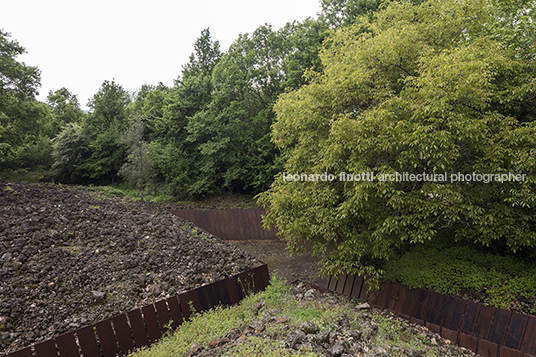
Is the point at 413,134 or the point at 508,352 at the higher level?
the point at 413,134

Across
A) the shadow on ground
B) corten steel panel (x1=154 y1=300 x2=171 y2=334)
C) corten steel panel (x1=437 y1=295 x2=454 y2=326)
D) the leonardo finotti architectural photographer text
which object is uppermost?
the leonardo finotti architectural photographer text

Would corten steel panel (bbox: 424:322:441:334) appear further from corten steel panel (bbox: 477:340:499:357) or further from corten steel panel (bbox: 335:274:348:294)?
corten steel panel (bbox: 335:274:348:294)

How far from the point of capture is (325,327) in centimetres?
473

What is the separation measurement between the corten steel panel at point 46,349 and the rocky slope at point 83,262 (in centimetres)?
81

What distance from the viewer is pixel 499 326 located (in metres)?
5.77

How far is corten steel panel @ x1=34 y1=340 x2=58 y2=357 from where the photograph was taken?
4730 mm

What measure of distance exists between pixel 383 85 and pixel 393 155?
2118 millimetres

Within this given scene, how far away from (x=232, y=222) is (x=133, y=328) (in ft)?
31.6

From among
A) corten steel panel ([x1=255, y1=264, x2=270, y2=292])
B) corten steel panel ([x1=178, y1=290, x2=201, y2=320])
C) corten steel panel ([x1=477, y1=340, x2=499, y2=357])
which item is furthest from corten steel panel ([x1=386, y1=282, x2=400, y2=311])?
corten steel panel ([x1=178, y1=290, x2=201, y2=320])

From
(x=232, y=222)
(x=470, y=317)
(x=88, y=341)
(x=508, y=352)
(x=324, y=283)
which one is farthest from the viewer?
(x=232, y=222)

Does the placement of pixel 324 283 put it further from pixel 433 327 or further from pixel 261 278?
pixel 433 327

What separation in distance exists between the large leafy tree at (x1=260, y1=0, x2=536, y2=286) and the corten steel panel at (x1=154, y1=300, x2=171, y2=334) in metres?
3.71

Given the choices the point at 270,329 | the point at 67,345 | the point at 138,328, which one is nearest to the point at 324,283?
the point at 270,329

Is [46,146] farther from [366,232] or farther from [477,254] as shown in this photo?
[477,254]
